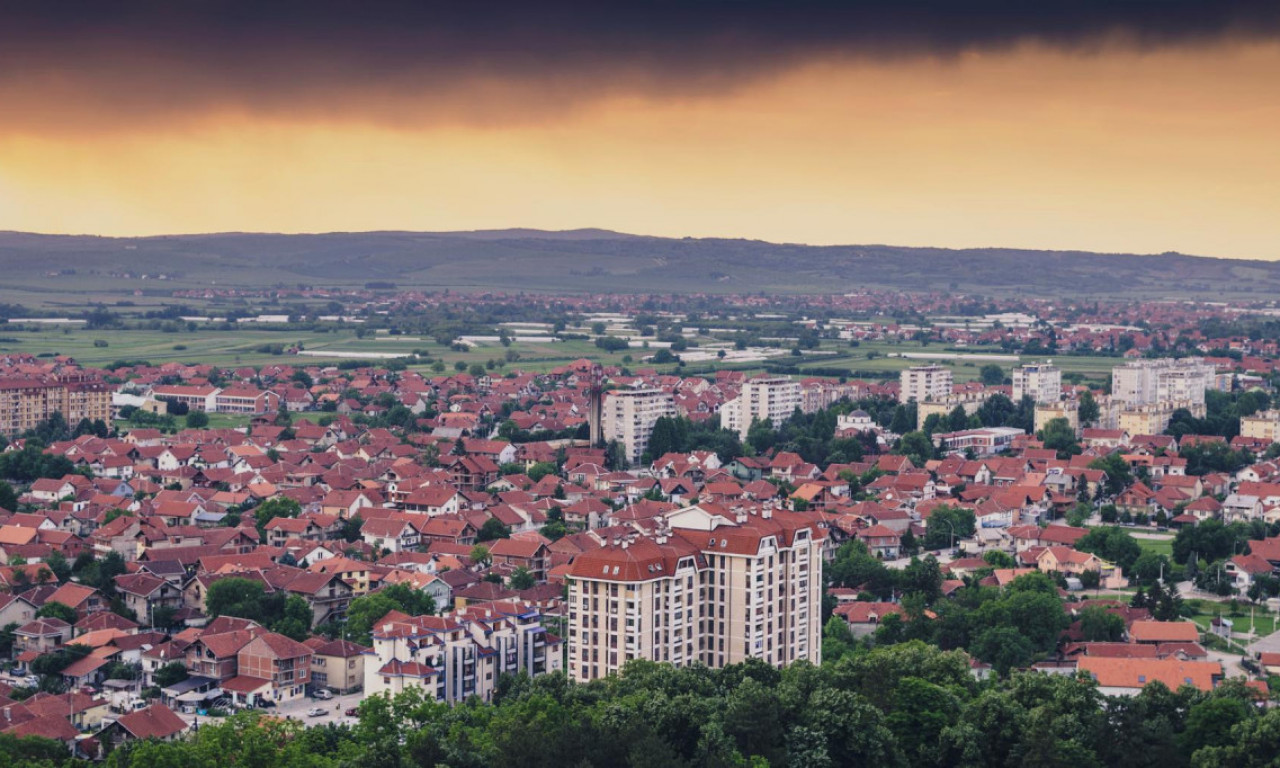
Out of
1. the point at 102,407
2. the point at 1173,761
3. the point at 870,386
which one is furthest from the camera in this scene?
the point at 870,386

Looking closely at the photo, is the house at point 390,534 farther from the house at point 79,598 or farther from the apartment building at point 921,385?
the apartment building at point 921,385

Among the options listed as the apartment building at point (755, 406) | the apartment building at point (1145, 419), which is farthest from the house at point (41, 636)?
the apartment building at point (1145, 419)

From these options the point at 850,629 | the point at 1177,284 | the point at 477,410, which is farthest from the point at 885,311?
the point at 850,629

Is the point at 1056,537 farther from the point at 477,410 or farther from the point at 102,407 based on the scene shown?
the point at 102,407

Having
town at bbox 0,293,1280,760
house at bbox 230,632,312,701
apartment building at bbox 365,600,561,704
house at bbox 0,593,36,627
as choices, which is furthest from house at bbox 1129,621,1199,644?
house at bbox 0,593,36,627

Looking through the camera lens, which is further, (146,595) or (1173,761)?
(146,595)

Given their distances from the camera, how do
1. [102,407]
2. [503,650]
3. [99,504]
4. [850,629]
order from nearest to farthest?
[503,650] < [850,629] < [99,504] < [102,407]
